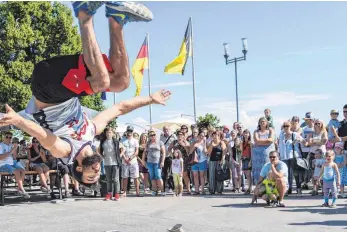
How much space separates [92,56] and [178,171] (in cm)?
699

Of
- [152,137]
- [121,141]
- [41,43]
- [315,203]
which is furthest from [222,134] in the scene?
[41,43]

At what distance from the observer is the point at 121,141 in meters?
11.5

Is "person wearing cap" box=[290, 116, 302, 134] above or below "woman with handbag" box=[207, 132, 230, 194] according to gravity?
above

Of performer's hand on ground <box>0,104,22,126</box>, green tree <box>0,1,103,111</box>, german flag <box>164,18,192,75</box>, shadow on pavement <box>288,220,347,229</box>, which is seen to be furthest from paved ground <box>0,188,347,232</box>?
green tree <box>0,1,103,111</box>

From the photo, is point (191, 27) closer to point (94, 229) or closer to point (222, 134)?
point (222, 134)

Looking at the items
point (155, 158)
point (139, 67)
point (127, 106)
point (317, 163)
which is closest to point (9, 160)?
point (155, 158)

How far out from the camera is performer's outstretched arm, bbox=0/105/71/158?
396cm

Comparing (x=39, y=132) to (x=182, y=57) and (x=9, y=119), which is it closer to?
(x=9, y=119)

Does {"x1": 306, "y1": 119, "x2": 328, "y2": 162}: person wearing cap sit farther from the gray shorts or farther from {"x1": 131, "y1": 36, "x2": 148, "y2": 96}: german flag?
{"x1": 131, "y1": 36, "x2": 148, "y2": 96}: german flag

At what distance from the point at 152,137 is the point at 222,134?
1797 millimetres

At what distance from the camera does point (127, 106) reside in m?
5.30

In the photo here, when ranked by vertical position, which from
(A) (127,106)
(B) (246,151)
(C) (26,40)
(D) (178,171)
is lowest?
(D) (178,171)

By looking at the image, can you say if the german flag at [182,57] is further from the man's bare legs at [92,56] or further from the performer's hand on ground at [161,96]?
the man's bare legs at [92,56]

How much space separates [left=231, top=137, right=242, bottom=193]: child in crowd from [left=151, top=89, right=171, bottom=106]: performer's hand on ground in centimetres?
625
